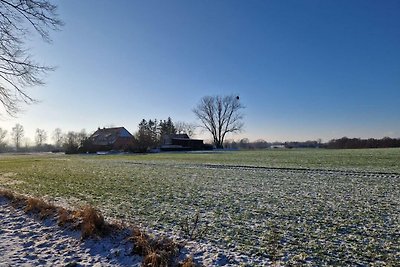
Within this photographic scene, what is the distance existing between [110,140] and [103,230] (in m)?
72.4

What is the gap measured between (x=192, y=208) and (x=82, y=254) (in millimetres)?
3700

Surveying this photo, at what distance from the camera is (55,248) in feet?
19.9

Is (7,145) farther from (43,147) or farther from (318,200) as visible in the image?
(318,200)

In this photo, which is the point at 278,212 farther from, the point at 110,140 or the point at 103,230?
the point at 110,140

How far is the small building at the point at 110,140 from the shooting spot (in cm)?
6494

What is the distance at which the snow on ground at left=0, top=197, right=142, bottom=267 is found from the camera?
5371 millimetres

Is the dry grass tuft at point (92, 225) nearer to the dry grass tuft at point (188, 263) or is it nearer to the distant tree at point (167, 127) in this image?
the dry grass tuft at point (188, 263)

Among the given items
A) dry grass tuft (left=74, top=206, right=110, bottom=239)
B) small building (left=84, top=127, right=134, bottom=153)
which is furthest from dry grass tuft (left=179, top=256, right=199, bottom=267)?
small building (left=84, top=127, right=134, bottom=153)

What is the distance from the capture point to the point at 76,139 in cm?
7000

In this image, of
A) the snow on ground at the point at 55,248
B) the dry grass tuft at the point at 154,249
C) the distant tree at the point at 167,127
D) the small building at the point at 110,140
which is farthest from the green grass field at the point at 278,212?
the distant tree at the point at 167,127

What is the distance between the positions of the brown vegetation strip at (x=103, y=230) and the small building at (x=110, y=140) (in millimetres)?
53361

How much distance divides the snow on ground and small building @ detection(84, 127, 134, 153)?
54948 mm

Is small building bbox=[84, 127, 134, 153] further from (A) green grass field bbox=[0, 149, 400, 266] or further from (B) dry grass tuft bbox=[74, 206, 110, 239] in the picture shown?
(B) dry grass tuft bbox=[74, 206, 110, 239]

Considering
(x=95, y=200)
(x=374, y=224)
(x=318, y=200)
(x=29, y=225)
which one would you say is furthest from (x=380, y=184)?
(x=29, y=225)
